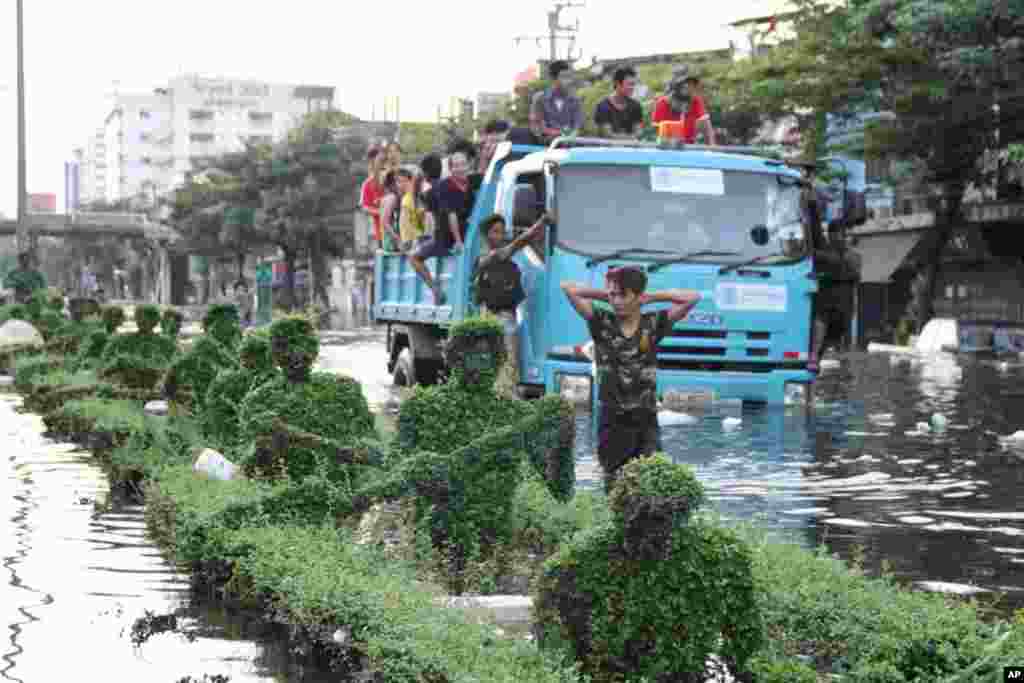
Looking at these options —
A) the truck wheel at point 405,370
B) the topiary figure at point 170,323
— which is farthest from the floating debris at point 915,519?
the topiary figure at point 170,323

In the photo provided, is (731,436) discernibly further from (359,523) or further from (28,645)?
(28,645)

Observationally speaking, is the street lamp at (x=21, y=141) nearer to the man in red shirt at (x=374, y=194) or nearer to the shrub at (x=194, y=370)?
the man in red shirt at (x=374, y=194)

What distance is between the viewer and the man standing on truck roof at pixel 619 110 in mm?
19031

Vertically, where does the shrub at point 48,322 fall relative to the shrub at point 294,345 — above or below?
below

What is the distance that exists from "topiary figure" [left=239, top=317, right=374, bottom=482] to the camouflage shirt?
1260 mm

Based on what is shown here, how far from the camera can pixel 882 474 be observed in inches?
547

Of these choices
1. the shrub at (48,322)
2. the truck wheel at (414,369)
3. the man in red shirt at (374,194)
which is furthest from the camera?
the shrub at (48,322)

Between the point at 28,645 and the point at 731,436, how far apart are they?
10239 millimetres

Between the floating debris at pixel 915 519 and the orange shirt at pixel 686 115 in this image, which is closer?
the floating debris at pixel 915 519

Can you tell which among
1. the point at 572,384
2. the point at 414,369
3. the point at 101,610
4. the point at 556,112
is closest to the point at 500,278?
the point at 572,384

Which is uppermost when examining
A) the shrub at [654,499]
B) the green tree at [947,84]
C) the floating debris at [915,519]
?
the green tree at [947,84]

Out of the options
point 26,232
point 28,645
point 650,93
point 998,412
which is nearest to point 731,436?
point 998,412

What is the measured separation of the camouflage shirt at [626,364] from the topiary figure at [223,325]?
7617 mm

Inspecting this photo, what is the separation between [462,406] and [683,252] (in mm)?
8219
